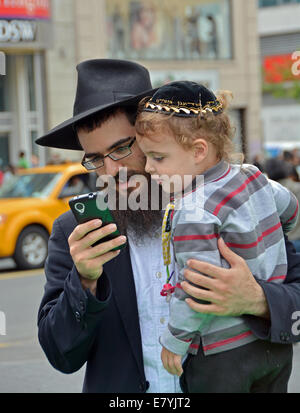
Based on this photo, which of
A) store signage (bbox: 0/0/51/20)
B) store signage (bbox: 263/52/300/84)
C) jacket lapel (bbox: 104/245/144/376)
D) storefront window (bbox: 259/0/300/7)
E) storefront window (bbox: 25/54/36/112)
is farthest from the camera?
storefront window (bbox: 259/0/300/7)

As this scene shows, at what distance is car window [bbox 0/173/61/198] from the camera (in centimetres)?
1208

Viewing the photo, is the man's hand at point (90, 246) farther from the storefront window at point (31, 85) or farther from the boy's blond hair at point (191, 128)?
the storefront window at point (31, 85)

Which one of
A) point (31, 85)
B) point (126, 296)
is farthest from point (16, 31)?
point (126, 296)

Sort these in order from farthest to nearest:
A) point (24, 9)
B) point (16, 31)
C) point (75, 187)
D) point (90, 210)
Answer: point (16, 31), point (24, 9), point (75, 187), point (90, 210)

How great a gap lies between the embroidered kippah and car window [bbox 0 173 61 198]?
1006cm

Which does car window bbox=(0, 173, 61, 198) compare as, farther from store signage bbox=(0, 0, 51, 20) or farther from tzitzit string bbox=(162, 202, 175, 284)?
store signage bbox=(0, 0, 51, 20)

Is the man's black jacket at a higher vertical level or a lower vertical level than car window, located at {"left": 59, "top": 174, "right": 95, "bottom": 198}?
higher

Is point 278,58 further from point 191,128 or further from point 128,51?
point 191,128

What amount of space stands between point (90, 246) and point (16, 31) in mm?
21361

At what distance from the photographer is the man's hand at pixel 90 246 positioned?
1.83 m

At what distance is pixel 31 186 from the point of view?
12.3 m

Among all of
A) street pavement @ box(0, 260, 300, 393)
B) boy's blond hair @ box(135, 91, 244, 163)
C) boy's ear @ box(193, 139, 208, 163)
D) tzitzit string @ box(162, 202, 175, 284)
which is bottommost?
street pavement @ box(0, 260, 300, 393)

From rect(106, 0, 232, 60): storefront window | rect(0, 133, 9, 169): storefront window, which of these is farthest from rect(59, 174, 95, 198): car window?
rect(106, 0, 232, 60): storefront window

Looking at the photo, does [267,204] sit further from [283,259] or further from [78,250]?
[78,250]
